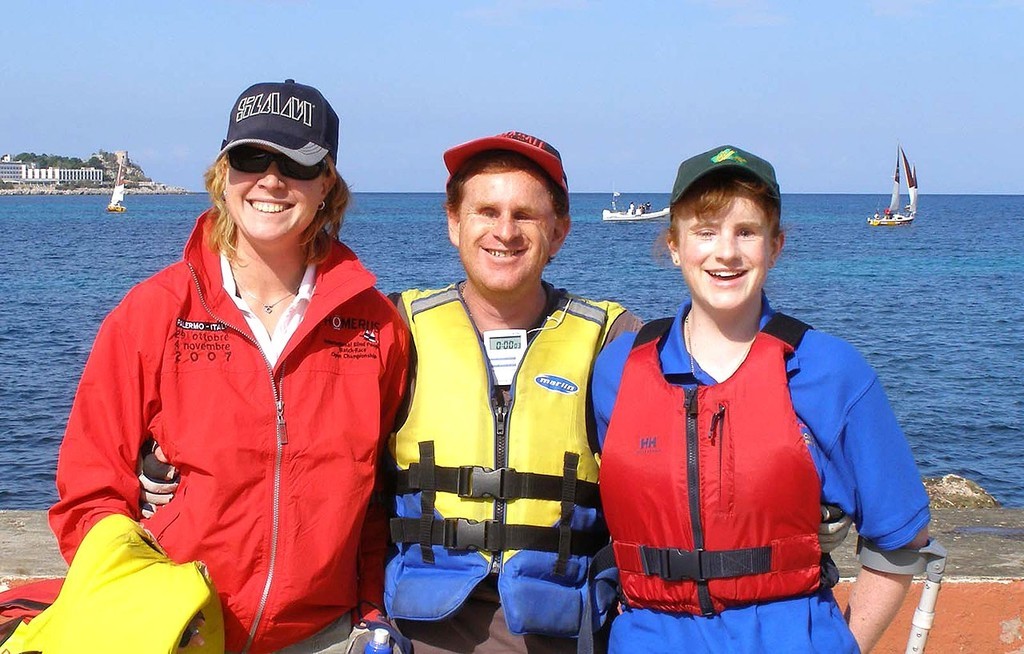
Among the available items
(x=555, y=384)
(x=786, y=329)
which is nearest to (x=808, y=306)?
(x=555, y=384)

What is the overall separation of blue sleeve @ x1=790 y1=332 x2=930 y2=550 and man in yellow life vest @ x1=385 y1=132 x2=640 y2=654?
2.59 feet

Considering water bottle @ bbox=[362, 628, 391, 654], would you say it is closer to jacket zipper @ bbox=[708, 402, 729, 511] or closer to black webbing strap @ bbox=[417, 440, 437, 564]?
black webbing strap @ bbox=[417, 440, 437, 564]

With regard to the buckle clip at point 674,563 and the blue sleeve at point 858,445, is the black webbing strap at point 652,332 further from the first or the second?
the buckle clip at point 674,563

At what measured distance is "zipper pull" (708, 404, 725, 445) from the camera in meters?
2.86

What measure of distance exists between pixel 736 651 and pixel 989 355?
957 inches

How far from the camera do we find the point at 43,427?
16.2m

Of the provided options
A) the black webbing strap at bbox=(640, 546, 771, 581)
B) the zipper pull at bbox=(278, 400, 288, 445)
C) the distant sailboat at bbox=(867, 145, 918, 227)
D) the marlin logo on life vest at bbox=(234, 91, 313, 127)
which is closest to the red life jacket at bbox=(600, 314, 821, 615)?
the black webbing strap at bbox=(640, 546, 771, 581)

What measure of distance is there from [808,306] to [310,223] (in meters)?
31.0

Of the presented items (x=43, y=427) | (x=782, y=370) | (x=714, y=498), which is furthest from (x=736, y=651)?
(x=43, y=427)

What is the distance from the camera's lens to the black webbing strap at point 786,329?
2914mm

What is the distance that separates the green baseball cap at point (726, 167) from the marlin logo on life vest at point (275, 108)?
1127 mm

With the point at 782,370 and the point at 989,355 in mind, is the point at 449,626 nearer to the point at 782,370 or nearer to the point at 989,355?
the point at 782,370

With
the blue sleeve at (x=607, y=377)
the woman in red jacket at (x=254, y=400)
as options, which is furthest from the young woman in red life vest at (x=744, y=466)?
the woman in red jacket at (x=254, y=400)

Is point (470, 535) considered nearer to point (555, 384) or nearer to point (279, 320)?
point (555, 384)
